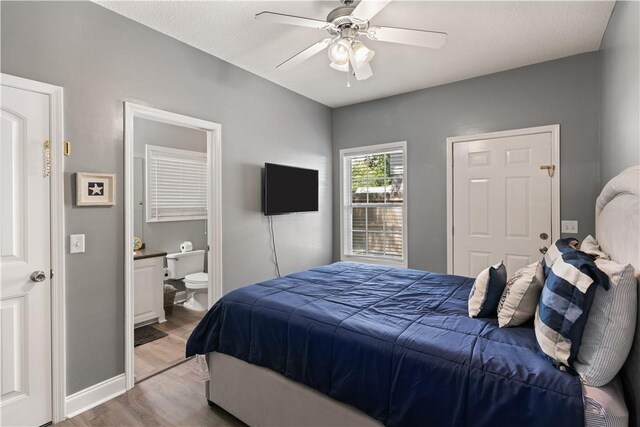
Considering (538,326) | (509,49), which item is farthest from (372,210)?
(538,326)

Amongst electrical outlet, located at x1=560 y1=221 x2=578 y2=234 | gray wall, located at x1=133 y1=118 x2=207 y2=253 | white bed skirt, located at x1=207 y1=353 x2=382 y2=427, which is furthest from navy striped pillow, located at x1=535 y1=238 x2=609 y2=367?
gray wall, located at x1=133 y1=118 x2=207 y2=253

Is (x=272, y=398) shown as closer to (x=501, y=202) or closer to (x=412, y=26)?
(x=412, y=26)

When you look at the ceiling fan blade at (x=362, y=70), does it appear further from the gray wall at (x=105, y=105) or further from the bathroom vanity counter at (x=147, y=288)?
the bathroom vanity counter at (x=147, y=288)

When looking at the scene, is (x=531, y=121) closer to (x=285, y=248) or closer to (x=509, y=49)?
(x=509, y=49)

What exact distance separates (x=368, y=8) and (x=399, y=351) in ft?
5.76

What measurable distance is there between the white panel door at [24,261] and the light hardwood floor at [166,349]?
0.72 meters

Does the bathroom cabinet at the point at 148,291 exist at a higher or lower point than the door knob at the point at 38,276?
lower

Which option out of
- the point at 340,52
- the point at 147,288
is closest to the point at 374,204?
the point at 340,52

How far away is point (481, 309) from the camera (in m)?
1.62

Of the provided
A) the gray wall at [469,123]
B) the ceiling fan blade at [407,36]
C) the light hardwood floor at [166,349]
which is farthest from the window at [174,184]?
the ceiling fan blade at [407,36]

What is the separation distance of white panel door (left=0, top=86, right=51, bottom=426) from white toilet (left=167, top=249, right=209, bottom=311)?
2.08m

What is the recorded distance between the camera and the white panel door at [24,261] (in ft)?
6.10

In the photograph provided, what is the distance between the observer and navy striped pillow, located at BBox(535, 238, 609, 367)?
113cm

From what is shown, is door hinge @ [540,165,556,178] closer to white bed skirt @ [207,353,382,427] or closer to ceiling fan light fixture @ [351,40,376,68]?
ceiling fan light fixture @ [351,40,376,68]
